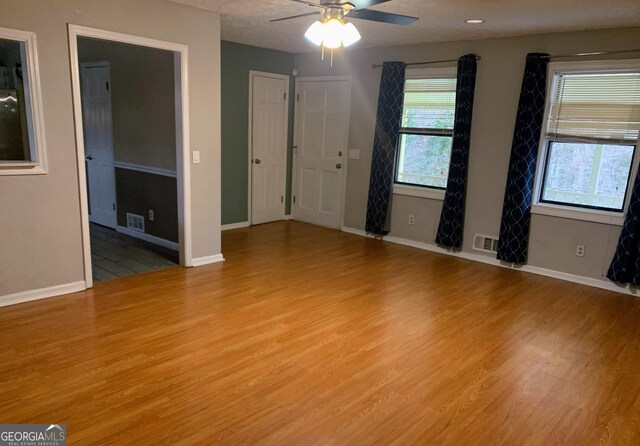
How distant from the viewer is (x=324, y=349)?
310cm

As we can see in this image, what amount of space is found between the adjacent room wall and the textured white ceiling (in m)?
0.95

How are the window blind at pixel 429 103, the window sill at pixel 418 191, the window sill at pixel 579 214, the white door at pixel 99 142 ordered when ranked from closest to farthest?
the window sill at pixel 579 214 → the window blind at pixel 429 103 → the window sill at pixel 418 191 → the white door at pixel 99 142

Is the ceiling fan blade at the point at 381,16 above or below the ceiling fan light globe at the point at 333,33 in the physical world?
above

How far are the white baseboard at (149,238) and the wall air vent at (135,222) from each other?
2.0 inches

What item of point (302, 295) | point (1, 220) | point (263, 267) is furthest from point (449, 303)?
point (1, 220)

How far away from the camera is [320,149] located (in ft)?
21.9

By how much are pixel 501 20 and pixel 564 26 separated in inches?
25.2

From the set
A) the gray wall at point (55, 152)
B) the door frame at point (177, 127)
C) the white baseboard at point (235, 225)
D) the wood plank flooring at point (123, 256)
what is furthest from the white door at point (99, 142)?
the gray wall at point (55, 152)

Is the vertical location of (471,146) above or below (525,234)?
above

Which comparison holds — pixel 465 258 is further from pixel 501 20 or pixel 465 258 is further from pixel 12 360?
pixel 12 360

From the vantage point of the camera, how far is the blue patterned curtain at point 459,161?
16.6 ft

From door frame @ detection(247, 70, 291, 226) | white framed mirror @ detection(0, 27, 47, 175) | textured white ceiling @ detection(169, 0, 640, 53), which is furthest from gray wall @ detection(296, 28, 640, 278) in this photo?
white framed mirror @ detection(0, 27, 47, 175)

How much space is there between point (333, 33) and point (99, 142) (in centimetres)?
428

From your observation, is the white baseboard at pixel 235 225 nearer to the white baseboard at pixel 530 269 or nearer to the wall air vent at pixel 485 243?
the white baseboard at pixel 530 269
